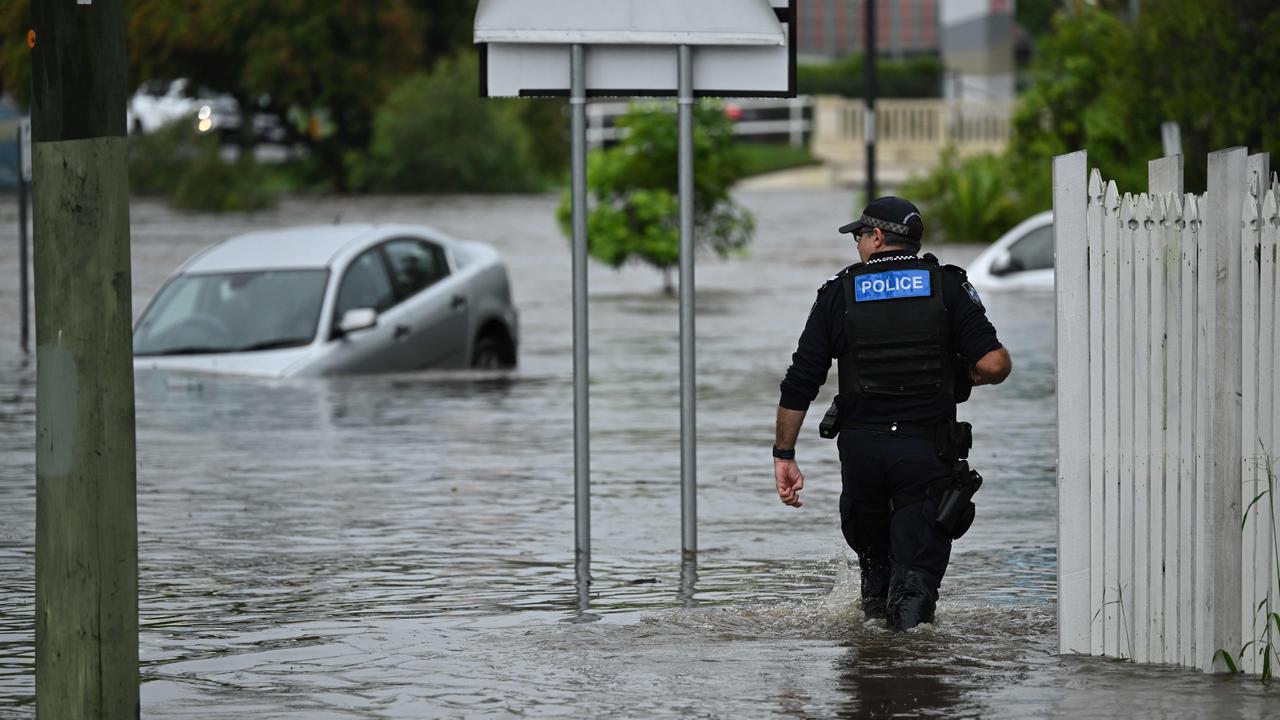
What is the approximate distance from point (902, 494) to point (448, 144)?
44049 millimetres

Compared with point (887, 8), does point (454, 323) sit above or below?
below

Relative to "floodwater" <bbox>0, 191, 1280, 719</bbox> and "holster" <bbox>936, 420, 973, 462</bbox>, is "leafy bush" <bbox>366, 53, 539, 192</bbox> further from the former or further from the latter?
"holster" <bbox>936, 420, 973, 462</bbox>

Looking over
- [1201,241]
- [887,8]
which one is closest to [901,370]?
[1201,241]

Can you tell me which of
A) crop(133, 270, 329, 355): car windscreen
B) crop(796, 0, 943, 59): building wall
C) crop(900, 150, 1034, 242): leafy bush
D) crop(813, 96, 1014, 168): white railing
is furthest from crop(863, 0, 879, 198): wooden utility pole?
crop(796, 0, 943, 59): building wall

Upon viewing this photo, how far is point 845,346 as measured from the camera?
8.39 meters

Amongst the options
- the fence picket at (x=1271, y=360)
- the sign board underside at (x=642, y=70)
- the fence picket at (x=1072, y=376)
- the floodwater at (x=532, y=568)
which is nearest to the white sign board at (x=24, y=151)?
the floodwater at (x=532, y=568)

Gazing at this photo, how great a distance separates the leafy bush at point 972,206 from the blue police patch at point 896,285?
2659cm

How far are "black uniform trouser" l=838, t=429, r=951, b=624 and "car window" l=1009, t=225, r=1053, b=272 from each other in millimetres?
17635

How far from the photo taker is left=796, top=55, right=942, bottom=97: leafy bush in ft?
213

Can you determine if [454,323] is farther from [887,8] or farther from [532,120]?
[887,8]

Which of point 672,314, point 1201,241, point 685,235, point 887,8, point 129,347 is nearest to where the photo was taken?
point 129,347

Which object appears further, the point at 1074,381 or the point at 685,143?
the point at 685,143

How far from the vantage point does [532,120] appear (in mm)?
56719

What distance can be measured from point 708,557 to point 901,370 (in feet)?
7.83
